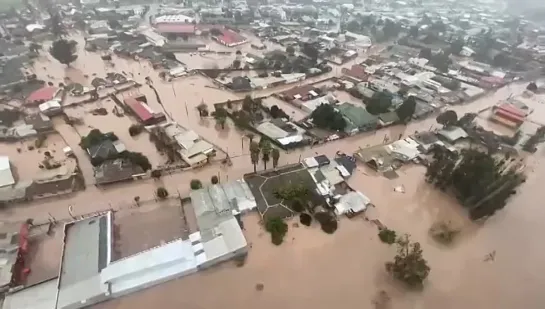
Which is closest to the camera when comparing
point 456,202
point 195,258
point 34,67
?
point 195,258

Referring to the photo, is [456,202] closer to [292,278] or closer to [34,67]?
[292,278]

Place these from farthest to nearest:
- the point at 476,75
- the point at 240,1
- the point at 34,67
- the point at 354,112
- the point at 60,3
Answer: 1. the point at 240,1
2. the point at 60,3
3. the point at 476,75
4. the point at 34,67
5. the point at 354,112

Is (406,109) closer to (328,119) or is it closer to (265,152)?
(328,119)

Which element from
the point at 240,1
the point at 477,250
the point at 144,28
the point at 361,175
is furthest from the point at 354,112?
the point at 240,1

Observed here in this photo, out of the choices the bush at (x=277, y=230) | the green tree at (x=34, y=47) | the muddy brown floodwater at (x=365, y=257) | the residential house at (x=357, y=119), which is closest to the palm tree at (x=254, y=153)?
the muddy brown floodwater at (x=365, y=257)

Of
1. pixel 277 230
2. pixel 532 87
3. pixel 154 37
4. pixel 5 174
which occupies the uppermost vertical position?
pixel 154 37

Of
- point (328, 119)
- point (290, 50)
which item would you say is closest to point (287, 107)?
point (328, 119)

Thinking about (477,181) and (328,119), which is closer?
(477,181)
